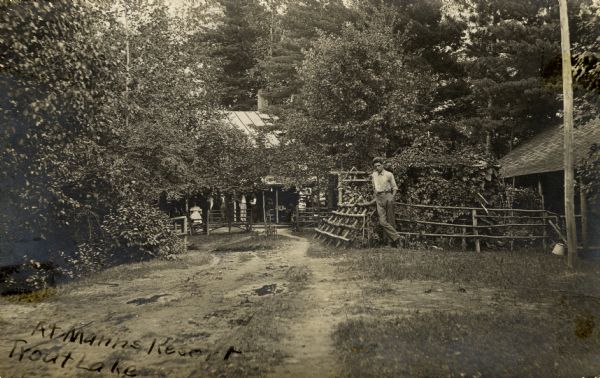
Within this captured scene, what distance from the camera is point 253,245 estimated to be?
8758 millimetres

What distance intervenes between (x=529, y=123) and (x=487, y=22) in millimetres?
1826

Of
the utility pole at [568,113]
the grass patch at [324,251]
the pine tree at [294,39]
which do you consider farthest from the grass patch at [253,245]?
the utility pole at [568,113]

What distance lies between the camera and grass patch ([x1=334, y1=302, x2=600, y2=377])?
12.0 ft

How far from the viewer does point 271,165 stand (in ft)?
38.8

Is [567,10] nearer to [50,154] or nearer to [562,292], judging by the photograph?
[562,292]

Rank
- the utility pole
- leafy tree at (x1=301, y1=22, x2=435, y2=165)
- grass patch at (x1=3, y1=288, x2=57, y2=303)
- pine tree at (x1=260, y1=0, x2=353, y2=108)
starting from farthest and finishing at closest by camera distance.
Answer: leafy tree at (x1=301, y1=22, x2=435, y2=165) < pine tree at (x1=260, y1=0, x2=353, y2=108) < the utility pole < grass patch at (x1=3, y1=288, x2=57, y2=303)

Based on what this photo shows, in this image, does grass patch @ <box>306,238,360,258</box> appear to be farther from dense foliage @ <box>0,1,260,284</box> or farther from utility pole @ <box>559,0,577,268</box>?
utility pole @ <box>559,0,577,268</box>

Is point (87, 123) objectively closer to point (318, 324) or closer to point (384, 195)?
point (318, 324)

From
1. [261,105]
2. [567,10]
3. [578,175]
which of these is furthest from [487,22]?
[261,105]

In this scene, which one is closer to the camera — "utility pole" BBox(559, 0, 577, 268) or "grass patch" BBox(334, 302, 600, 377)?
"grass patch" BBox(334, 302, 600, 377)

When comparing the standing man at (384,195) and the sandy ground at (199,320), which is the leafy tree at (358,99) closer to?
the standing man at (384,195)

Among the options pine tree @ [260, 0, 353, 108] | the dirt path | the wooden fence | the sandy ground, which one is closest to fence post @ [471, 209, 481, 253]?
the wooden fence

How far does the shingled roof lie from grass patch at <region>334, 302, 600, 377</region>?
3210 mm

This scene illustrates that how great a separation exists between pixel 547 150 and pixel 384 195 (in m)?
3.24
